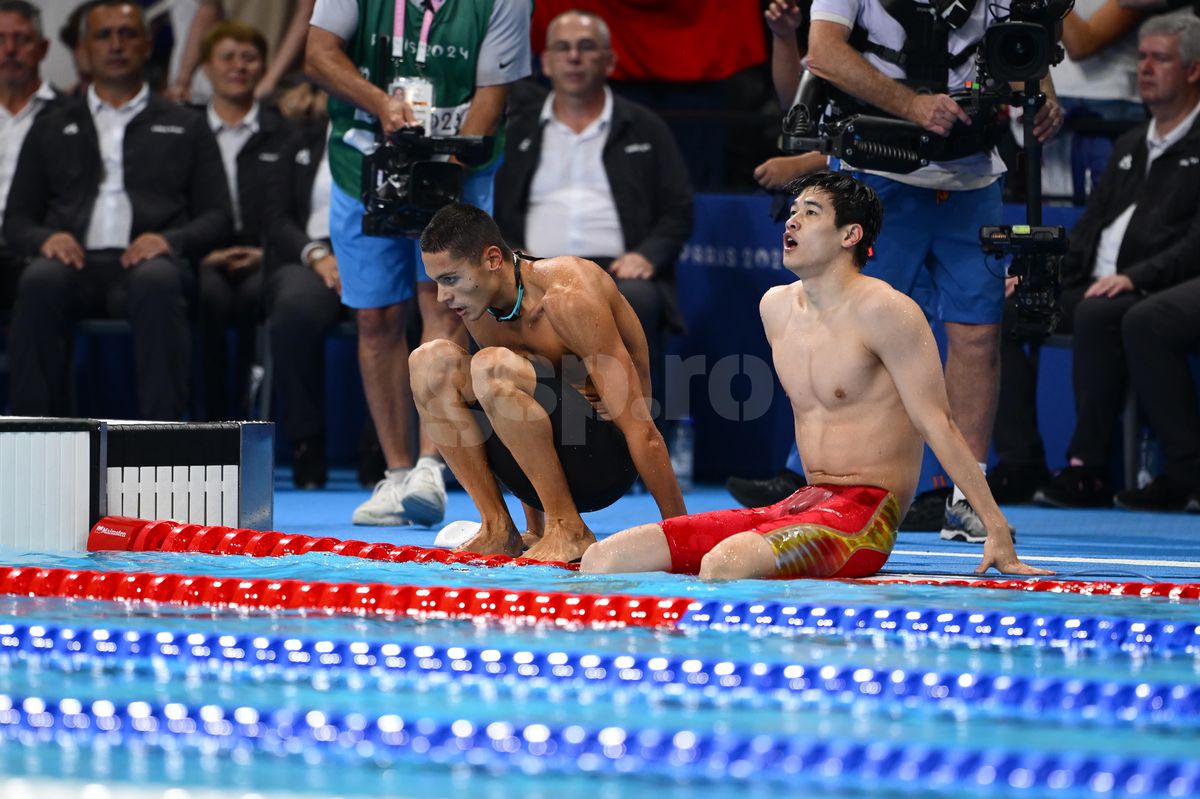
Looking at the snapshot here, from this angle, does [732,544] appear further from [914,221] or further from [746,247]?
[746,247]

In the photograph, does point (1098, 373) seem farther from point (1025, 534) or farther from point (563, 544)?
point (563, 544)

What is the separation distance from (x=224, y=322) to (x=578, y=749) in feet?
18.7

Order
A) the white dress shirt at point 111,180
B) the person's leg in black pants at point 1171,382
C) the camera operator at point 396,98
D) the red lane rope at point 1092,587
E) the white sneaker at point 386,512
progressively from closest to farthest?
the red lane rope at point 1092,587
the white sneaker at point 386,512
the camera operator at point 396,98
the person's leg in black pants at point 1171,382
the white dress shirt at point 111,180

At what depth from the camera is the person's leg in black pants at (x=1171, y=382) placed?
21.9 ft

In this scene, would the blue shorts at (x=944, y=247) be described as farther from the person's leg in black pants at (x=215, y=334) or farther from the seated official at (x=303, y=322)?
the person's leg in black pants at (x=215, y=334)

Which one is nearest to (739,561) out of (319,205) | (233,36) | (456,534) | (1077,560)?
(456,534)

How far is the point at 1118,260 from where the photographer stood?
7.12 m

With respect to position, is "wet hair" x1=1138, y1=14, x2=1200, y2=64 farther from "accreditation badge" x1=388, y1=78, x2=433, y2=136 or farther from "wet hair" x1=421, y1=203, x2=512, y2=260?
"wet hair" x1=421, y1=203, x2=512, y2=260

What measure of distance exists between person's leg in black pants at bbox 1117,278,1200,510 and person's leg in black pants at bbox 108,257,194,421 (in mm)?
3795

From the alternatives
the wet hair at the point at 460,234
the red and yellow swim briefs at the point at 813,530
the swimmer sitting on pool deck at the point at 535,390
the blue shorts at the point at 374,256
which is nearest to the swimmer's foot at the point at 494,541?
the swimmer sitting on pool deck at the point at 535,390

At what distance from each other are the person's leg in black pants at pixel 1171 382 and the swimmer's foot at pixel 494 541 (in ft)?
9.60

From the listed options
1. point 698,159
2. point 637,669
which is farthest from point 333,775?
point 698,159

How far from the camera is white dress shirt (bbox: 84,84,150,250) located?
7.87m

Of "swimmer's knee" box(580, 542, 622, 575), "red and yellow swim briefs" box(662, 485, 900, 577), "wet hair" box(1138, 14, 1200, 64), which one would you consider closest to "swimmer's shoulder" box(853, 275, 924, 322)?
"red and yellow swim briefs" box(662, 485, 900, 577)
